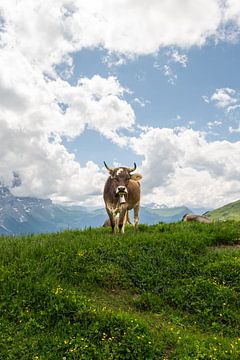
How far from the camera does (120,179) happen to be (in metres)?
17.3

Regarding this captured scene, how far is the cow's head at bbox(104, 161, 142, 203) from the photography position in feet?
55.5

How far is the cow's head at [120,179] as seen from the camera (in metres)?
16.9

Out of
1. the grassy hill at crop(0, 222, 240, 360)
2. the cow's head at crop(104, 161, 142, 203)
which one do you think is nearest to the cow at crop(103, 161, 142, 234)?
the cow's head at crop(104, 161, 142, 203)

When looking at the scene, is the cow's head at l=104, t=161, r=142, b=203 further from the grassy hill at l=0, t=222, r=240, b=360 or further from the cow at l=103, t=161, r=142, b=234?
the grassy hill at l=0, t=222, r=240, b=360

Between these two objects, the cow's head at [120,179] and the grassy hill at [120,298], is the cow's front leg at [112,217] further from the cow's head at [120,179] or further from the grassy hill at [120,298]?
the grassy hill at [120,298]

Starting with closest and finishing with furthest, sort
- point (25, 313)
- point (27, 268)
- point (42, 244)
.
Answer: point (25, 313) < point (27, 268) < point (42, 244)

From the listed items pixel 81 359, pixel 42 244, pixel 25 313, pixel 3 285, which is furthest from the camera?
pixel 42 244

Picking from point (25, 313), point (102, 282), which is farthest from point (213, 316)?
point (25, 313)

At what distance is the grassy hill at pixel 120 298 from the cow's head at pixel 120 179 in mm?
2648

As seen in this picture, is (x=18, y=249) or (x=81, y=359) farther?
(x=18, y=249)

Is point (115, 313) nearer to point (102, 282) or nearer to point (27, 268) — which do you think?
point (102, 282)

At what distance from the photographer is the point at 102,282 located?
38.7ft

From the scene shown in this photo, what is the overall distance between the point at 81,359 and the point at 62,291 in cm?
257

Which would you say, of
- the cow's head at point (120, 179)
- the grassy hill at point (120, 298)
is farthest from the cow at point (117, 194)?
the grassy hill at point (120, 298)
